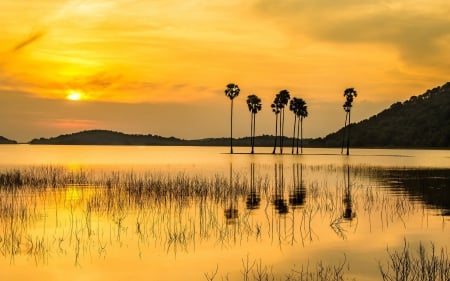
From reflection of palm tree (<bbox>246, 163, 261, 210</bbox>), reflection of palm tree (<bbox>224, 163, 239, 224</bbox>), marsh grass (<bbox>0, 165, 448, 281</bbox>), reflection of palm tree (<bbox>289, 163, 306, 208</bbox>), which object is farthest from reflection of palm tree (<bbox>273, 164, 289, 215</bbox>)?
reflection of palm tree (<bbox>224, 163, 239, 224</bbox>)

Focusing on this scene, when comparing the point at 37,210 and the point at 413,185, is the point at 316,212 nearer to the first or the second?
the point at 37,210

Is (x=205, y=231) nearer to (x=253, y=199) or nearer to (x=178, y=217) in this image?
(x=178, y=217)

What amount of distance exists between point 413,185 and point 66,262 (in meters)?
37.8

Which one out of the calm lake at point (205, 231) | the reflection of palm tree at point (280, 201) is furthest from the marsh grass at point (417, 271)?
the reflection of palm tree at point (280, 201)

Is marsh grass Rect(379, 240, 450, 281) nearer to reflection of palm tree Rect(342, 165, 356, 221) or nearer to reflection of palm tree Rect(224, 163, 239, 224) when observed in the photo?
reflection of palm tree Rect(224, 163, 239, 224)

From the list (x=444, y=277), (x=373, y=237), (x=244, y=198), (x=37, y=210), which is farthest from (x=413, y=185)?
(x=444, y=277)

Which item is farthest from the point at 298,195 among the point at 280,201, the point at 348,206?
the point at 348,206

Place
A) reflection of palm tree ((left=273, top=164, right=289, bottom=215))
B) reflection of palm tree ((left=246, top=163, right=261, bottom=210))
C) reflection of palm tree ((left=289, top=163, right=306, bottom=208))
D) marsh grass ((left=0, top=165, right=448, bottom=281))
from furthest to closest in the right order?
reflection of palm tree ((left=289, top=163, right=306, bottom=208)) → reflection of palm tree ((left=246, top=163, right=261, bottom=210)) → reflection of palm tree ((left=273, top=164, right=289, bottom=215)) → marsh grass ((left=0, top=165, right=448, bottom=281))

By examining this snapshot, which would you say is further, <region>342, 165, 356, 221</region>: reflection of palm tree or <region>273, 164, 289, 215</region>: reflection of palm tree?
<region>273, 164, 289, 215</region>: reflection of palm tree

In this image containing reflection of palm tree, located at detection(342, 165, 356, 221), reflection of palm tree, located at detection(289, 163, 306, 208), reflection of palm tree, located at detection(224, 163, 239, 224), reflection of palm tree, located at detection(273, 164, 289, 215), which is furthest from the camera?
reflection of palm tree, located at detection(289, 163, 306, 208)

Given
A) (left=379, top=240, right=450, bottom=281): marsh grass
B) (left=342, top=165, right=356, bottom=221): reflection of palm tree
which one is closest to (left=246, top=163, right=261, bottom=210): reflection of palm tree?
(left=342, top=165, right=356, bottom=221): reflection of palm tree

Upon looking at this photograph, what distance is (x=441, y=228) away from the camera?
2598 centimetres

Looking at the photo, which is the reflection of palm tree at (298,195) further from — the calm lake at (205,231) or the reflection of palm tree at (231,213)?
the reflection of palm tree at (231,213)

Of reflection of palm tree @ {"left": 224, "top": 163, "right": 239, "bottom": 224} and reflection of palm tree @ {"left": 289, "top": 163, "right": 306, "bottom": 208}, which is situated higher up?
reflection of palm tree @ {"left": 289, "top": 163, "right": 306, "bottom": 208}
